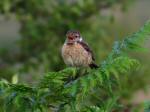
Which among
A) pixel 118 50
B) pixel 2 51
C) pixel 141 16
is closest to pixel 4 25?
pixel 141 16

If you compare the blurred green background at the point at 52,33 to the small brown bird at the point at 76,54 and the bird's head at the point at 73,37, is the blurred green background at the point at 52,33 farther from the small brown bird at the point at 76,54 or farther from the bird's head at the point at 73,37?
the small brown bird at the point at 76,54

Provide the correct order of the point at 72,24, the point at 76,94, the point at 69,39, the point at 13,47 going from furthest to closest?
1. the point at 13,47
2. the point at 72,24
3. the point at 69,39
4. the point at 76,94

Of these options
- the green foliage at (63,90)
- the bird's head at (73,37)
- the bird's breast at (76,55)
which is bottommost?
the green foliage at (63,90)

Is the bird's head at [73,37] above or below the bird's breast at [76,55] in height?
above

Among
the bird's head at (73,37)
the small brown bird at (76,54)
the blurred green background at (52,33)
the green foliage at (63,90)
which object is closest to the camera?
the green foliage at (63,90)

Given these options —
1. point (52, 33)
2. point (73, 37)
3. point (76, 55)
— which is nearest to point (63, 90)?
point (76, 55)

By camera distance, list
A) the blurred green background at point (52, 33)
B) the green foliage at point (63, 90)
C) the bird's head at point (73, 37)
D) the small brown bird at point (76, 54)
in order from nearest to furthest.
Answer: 1. the green foliage at point (63, 90)
2. the small brown bird at point (76, 54)
3. the bird's head at point (73, 37)
4. the blurred green background at point (52, 33)

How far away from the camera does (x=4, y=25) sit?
62.2ft

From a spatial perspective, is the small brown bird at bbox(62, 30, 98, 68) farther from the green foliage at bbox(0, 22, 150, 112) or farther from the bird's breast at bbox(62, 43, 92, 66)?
the green foliage at bbox(0, 22, 150, 112)

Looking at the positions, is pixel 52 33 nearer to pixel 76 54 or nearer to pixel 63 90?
pixel 76 54

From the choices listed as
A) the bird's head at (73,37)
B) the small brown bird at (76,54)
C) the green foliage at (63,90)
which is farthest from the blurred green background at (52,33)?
the green foliage at (63,90)

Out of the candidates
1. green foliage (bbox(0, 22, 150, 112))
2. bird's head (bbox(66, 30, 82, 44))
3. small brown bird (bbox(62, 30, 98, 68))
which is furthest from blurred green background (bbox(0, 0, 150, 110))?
green foliage (bbox(0, 22, 150, 112))

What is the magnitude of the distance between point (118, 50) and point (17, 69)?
22.5ft

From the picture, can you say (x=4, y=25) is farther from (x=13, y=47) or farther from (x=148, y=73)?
(x=148, y=73)
